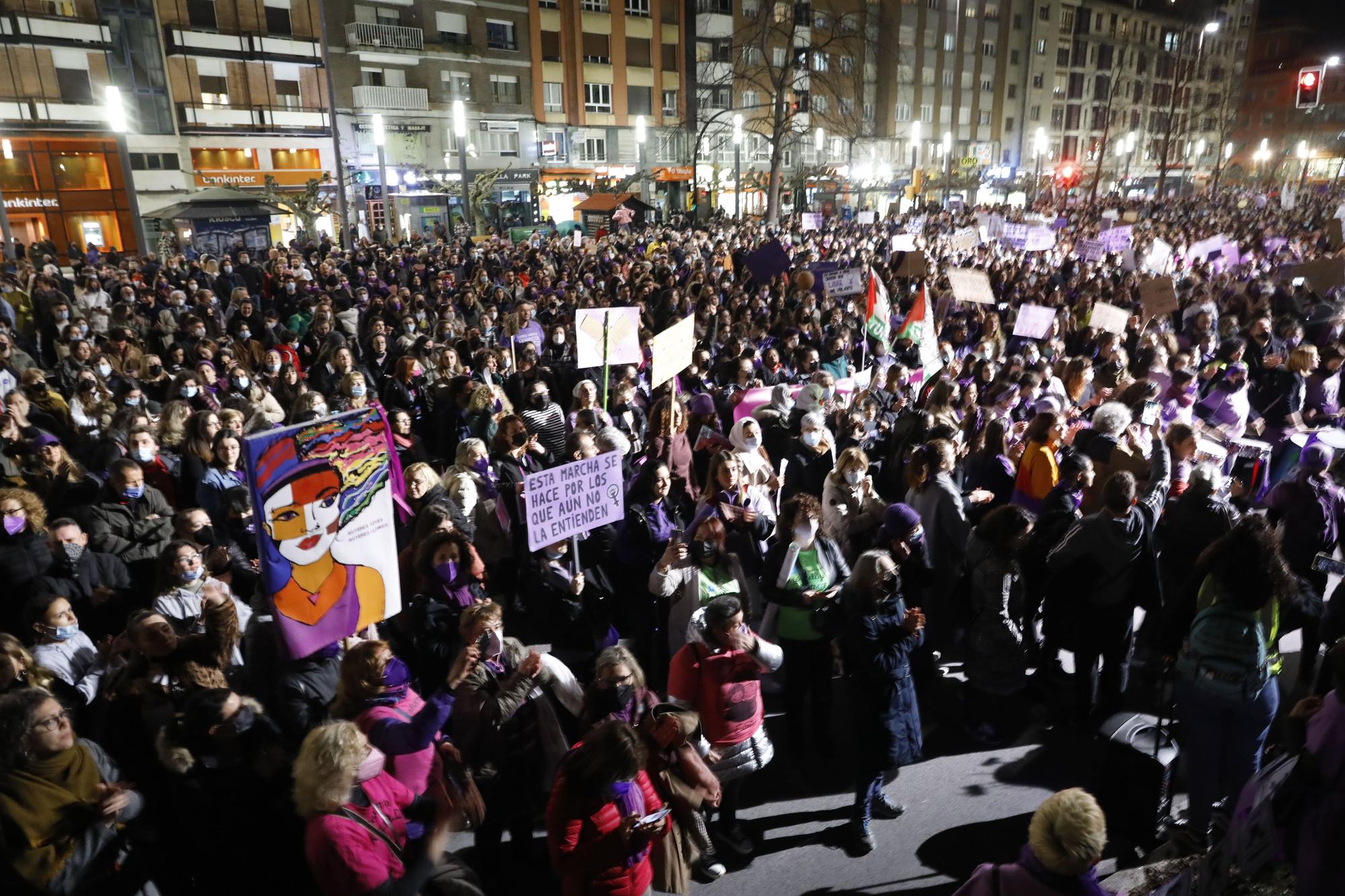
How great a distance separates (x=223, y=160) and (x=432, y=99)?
982cm

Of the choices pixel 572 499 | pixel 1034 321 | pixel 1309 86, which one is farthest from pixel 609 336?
pixel 1309 86

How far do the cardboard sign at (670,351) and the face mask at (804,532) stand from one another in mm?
3226

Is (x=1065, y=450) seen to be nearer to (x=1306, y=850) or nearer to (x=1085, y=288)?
(x=1306, y=850)

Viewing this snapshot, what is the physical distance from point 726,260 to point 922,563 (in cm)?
1671

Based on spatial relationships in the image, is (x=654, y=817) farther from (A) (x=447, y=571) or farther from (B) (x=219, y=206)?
(B) (x=219, y=206)

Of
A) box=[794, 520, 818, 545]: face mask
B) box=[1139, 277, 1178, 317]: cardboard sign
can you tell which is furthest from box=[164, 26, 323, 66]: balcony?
box=[794, 520, 818, 545]: face mask

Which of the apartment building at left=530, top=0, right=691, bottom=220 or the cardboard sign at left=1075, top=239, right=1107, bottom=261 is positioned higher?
the apartment building at left=530, top=0, right=691, bottom=220

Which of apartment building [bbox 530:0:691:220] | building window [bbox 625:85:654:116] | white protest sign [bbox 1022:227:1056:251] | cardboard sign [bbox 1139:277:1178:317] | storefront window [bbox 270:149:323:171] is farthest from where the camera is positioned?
building window [bbox 625:85:654:116]

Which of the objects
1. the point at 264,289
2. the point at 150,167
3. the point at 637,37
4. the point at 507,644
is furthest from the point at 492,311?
the point at 637,37

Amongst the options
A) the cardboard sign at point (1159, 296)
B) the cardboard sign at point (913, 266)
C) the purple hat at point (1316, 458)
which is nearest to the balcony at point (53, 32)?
the cardboard sign at point (913, 266)

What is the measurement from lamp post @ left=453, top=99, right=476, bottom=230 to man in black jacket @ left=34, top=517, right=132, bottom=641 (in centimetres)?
2517

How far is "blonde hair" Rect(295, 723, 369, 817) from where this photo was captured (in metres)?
2.96

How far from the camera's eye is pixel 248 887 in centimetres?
347

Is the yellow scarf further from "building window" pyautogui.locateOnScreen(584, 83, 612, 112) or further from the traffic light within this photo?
"building window" pyautogui.locateOnScreen(584, 83, 612, 112)
